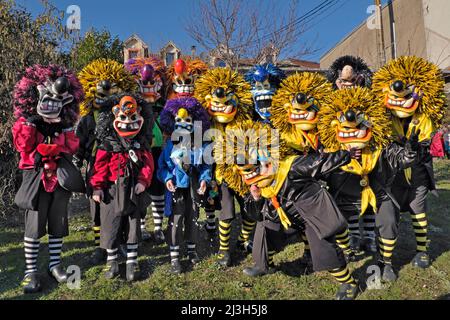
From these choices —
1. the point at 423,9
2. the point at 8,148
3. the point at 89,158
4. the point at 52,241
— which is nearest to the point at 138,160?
the point at 89,158

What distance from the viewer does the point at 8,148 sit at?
5.95 metres

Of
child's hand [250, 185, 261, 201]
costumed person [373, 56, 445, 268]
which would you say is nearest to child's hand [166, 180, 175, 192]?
child's hand [250, 185, 261, 201]

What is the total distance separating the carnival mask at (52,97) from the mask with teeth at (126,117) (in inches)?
18.8

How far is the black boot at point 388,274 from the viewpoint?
345cm

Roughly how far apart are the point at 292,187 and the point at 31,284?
2.52 m

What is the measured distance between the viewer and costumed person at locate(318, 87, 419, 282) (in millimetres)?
3211

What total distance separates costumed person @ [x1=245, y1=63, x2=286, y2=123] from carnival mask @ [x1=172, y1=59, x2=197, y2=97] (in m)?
0.70

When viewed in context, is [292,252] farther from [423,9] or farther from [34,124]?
[423,9]

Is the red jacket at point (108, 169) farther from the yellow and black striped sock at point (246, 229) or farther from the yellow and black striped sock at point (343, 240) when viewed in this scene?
the yellow and black striped sock at point (343, 240)

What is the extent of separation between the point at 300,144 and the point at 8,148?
4998mm

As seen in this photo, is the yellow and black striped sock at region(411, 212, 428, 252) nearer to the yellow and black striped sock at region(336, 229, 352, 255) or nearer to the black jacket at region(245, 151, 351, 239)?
the yellow and black striped sock at region(336, 229, 352, 255)

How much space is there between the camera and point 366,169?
3305 millimetres

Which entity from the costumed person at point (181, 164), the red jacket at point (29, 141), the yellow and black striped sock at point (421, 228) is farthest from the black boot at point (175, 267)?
the yellow and black striped sock at point (421, 228)

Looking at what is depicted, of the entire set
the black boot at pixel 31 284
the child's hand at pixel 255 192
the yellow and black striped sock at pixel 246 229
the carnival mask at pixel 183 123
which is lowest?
the black boot at pixel 31 284
